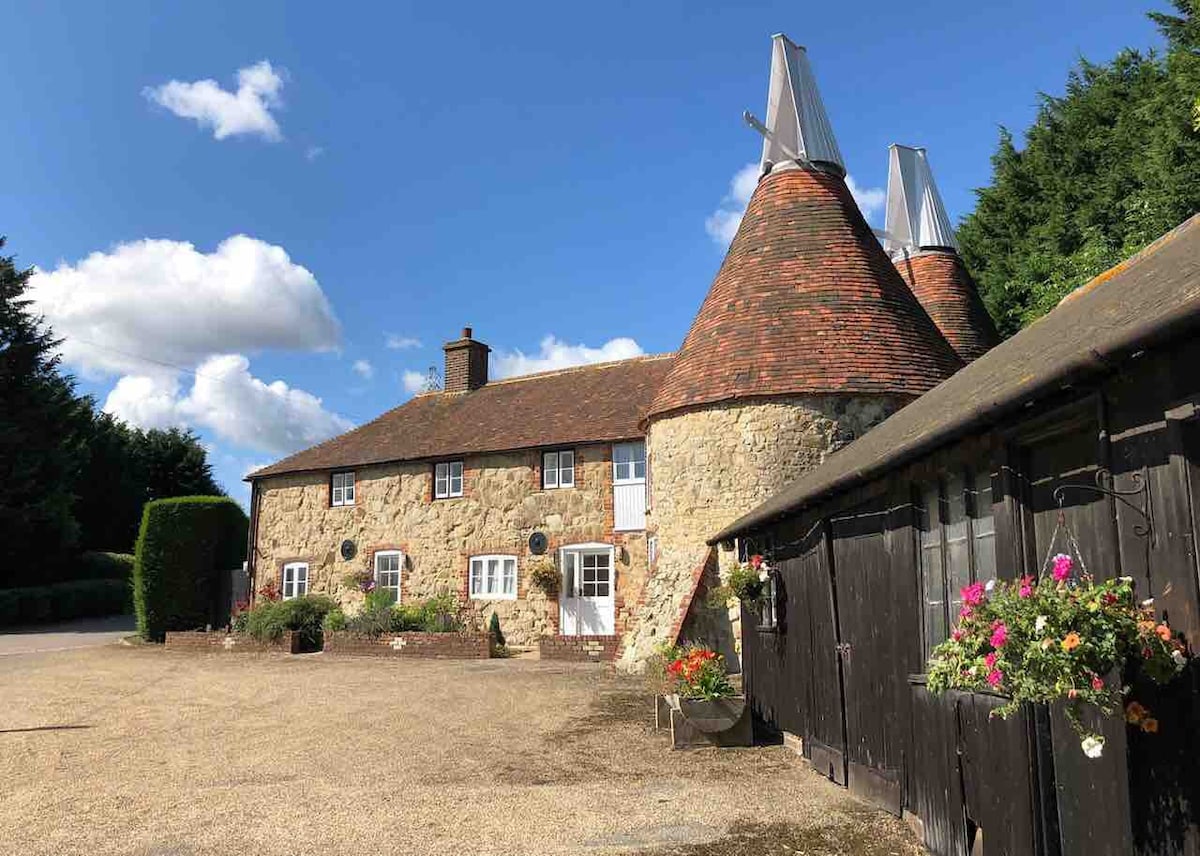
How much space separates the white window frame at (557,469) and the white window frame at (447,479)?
235cm

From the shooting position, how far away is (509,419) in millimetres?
23047

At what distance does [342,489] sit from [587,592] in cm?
780

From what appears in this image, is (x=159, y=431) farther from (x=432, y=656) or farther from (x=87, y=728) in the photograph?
(x=87, y=728)

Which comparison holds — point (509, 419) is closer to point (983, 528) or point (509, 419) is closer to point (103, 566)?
point (983, 528)

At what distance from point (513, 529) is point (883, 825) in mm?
15225

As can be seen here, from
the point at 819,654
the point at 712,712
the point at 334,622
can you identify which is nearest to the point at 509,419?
the point at 334,622

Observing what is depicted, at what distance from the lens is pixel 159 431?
1702 inches

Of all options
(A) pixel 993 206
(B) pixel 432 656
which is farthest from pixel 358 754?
(A) pixel 993 206

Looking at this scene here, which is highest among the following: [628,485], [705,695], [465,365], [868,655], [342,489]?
[465,365]

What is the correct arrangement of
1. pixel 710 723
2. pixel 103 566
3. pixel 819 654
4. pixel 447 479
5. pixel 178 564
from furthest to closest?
pixel 103 566, pixel 178 564, pixel 447 479, pixel 710 723, pixel 819 654

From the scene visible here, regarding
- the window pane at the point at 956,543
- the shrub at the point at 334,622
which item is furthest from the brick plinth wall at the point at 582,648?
the window pane at the point at 956,543

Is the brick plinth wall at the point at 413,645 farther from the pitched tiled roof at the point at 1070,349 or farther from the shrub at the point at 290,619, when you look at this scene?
the pitched tiled roof at the point at 1070,349

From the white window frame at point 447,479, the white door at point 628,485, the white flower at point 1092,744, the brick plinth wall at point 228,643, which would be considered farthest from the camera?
the white window frame at point 447,479

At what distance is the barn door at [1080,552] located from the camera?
3834 millimetres
